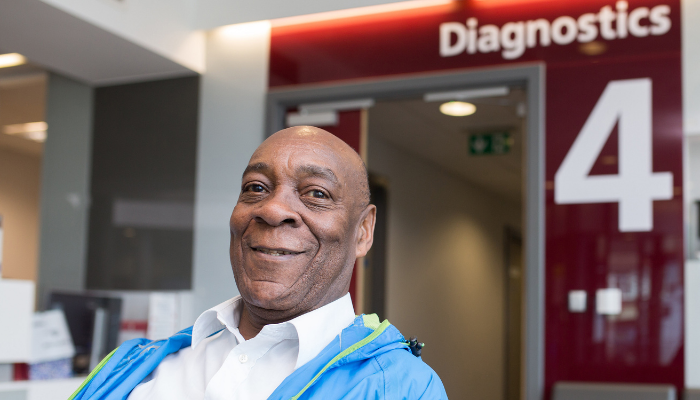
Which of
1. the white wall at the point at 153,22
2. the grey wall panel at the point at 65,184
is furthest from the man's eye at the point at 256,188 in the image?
the grey wall panel at the point at 65,184

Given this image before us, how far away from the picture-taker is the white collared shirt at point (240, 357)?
1.03 metres

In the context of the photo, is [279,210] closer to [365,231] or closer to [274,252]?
[274,252]

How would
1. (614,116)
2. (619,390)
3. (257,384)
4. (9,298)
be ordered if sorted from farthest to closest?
(614,116) < (619,390) < (9,298) < (257,384)

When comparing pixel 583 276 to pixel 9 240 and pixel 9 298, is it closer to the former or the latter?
pixel 9 298

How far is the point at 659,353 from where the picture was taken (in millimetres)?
2957

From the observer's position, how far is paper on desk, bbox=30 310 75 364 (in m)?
2.84

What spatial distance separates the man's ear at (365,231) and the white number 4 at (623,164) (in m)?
2.20

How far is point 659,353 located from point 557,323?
A: 17.0 inches

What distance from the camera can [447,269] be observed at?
6934mm

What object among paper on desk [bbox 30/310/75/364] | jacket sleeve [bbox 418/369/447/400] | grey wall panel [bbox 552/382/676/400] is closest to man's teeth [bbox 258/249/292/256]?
jacket sleeve [bbox 418/369/447/400]

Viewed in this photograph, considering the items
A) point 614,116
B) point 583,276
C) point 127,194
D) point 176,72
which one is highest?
point 176,72

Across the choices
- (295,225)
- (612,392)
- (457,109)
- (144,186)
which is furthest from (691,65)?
(144,186)

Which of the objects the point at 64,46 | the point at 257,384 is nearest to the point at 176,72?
the point at 64,46

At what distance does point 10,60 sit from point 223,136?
1339 millimetres
